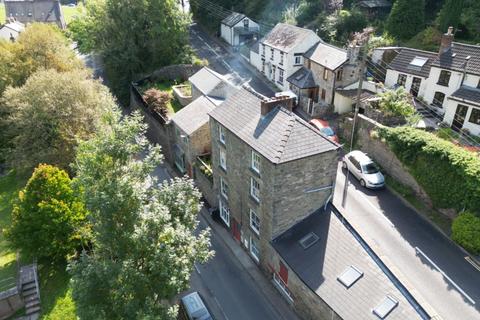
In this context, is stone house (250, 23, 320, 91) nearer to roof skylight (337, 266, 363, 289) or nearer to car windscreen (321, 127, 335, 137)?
car windscreen (321, 127, 335, 137)

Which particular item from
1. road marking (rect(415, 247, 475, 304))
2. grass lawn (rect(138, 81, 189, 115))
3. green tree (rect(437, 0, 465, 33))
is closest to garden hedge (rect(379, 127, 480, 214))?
road marking (rect(415, 247, 475, 304))

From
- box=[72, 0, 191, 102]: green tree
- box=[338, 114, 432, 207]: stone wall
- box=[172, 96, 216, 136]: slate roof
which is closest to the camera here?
box=[338, 114, 432, 207]: stone wall

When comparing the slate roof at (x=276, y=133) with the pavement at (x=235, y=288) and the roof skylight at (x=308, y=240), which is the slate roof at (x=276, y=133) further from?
the pavement at (x=235, y=288)

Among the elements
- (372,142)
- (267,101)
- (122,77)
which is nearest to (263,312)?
(267,101)

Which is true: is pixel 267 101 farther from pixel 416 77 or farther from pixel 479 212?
pixel 416 77

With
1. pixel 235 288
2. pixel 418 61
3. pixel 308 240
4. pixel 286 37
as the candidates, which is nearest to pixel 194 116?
pixel 235 288

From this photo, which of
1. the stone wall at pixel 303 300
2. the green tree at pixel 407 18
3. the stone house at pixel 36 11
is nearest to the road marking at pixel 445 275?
the stone wall at pixel 303 300
